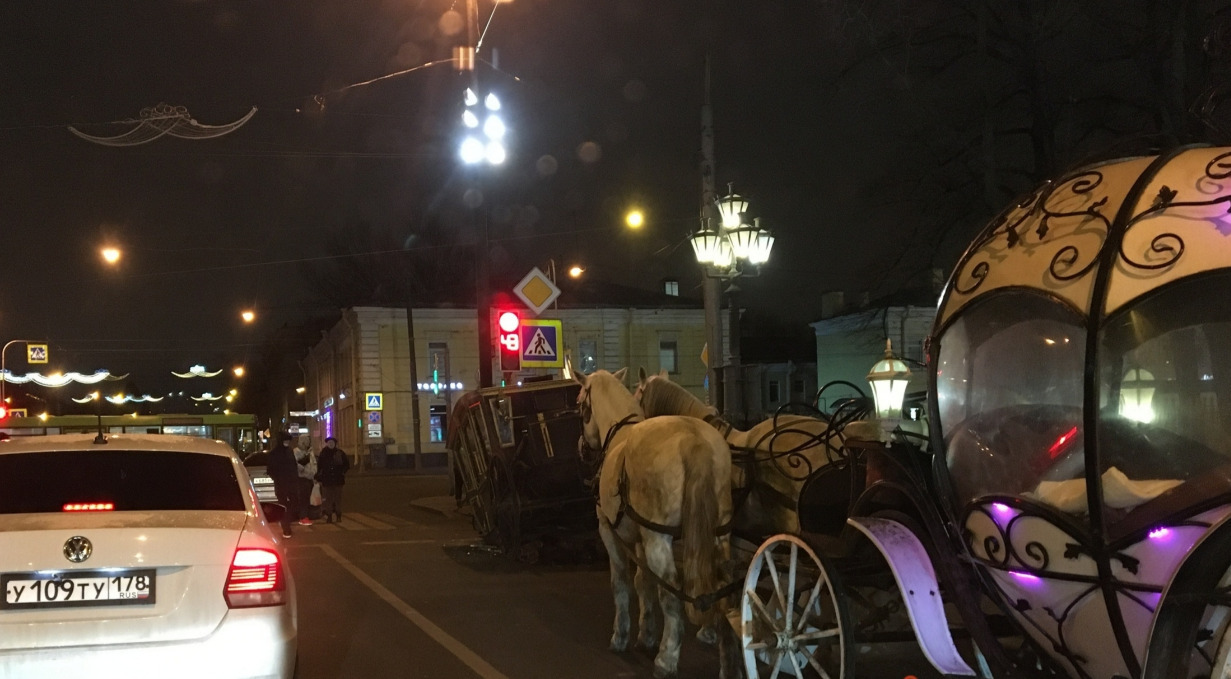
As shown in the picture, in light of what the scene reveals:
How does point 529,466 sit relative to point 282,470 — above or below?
above

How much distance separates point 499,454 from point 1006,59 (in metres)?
11.3

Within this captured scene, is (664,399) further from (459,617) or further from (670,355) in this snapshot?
(670,355)

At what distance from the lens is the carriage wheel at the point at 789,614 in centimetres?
479

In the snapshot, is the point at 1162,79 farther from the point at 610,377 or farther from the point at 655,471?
the point at 655,471

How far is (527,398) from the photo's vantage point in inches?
473

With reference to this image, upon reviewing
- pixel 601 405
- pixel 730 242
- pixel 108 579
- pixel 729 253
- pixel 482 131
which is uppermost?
pixel 482 131

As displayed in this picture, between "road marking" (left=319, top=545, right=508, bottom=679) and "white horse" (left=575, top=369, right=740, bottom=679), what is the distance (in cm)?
101

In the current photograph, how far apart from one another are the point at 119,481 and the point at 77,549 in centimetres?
90

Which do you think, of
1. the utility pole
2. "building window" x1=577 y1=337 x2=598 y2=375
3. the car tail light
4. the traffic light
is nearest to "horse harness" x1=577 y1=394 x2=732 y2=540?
the car tail light

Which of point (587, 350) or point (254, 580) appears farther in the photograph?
point (587, 350)

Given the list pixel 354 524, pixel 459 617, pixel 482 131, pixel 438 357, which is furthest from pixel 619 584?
pixel 438 357

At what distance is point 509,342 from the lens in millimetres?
15914

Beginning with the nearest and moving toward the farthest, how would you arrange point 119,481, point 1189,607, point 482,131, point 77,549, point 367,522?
1. point 1189,607
2. point 77,549
3. point 119,481
4. point 482,131
5. point 367,522

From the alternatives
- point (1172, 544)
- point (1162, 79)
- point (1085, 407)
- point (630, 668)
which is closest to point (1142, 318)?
point (1085, 407)
